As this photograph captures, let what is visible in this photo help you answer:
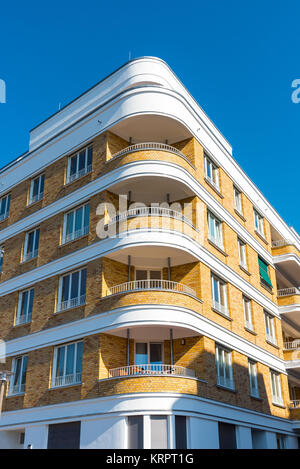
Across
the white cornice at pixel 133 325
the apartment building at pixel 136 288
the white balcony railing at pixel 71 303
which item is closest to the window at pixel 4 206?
the apartment building at pixel 136 288

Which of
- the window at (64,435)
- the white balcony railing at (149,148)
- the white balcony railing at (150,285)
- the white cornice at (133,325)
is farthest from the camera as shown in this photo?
the white balcony railing at (149,148)

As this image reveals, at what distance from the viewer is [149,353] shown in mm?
22344

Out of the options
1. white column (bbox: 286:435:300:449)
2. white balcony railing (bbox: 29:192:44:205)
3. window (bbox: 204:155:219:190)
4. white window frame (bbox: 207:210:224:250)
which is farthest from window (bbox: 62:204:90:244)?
white column (bbox: 286:435:300:449)

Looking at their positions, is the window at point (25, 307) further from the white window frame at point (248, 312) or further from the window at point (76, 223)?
the white window frame at point (248, 312)

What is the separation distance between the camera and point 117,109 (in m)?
24.7

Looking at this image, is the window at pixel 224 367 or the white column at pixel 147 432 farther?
the window at pixel 224 367

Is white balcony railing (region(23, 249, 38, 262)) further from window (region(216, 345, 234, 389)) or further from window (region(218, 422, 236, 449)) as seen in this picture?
window (region(218, 422, 236, 449))

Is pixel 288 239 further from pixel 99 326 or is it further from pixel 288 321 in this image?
pixel 99 326

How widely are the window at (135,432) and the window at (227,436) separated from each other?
428 centimetres

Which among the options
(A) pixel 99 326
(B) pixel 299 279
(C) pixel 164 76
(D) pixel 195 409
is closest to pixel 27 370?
(A) pixel 99 326

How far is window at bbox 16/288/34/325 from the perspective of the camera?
2519 cm

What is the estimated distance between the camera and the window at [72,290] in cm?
2289

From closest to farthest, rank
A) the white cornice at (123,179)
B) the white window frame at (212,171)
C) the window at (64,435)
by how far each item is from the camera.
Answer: the window at (64,435)
the white cornice at (123,179)
the white window frame at (212,171)

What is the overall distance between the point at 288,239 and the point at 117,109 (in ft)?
58.6
